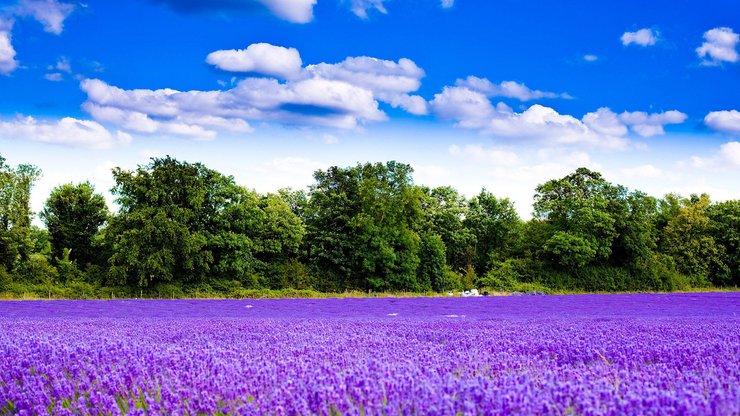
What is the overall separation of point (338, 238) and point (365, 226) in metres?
1.82

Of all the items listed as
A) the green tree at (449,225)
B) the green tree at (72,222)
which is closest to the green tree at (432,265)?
the green tree at (449,225)

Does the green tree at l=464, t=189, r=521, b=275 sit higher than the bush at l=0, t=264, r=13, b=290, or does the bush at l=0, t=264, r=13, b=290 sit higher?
the green tree at l=464, t=189, r=521, b=275

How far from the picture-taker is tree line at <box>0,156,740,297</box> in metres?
32.6

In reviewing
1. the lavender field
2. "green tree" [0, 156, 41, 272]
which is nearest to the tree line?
"green tree" [0, 156, 41, 272]

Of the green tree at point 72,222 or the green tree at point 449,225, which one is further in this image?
the green tree at point 449,225

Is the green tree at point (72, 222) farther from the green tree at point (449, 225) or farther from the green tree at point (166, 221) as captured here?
A: the green tree at point (449, 225)

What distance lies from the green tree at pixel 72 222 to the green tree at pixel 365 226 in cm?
1406

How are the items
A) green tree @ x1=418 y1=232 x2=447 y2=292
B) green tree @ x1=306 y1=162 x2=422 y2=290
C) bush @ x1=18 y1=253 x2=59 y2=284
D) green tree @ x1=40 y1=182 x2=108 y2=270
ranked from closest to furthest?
bush @ x1=18 y1=253 x2=59 y2=284 → green tree @ x1=306 y1=162 x2=422 y2=290 → green tree @ x1=40 y1=182 x2=108 y2=270 → green tree @ x1=418 y1=232 x2=447 y2=292

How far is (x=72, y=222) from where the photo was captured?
39.9 m

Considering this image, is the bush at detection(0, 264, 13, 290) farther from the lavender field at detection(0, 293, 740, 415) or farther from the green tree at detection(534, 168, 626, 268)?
the green tree at detection(534, 168, 626, 268)

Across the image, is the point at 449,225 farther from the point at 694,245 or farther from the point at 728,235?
the point at 728,235

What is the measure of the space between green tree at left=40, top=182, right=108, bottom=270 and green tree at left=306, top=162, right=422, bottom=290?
14.1 meters

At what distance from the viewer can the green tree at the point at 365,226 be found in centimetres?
3800

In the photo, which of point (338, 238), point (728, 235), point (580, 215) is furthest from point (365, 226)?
point (728, 235)
